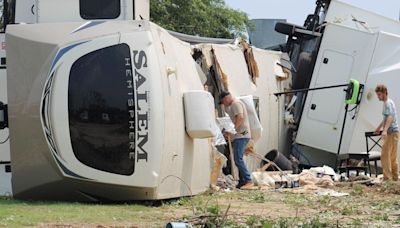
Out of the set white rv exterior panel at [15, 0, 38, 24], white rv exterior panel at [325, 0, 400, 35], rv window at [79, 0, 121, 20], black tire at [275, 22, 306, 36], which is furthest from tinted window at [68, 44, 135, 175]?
white rv exterior panel at [325, 0, 400, 35]

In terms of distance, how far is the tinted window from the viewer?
28.4 feet

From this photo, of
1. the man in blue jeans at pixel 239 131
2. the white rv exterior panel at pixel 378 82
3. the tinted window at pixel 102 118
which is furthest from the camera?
the white rv exterior panel at pixel 378 82

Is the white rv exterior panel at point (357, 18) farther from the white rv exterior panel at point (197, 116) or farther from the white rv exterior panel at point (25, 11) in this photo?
the white rv exterior panel at point (25, 11)

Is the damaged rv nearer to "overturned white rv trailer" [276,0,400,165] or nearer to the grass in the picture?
the grass

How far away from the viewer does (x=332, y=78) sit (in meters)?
16.3

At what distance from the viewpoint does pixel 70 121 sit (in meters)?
8.66

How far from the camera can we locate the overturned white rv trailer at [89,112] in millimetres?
8672

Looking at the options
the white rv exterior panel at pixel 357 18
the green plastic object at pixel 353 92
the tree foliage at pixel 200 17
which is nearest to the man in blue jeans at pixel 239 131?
the green plastic object at pixel 353 92

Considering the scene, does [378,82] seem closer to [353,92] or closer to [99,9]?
[353,92]

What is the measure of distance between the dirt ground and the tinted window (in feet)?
2.37

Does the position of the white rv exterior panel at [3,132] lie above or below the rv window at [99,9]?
below

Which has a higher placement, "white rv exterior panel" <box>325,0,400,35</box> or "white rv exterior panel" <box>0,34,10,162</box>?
"white rv exterior panel" <box>325,0,400,35</box>

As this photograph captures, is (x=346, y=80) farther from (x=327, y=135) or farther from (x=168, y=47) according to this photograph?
(x=168, y=47)

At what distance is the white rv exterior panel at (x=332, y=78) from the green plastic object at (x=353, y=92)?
302 millimetres
